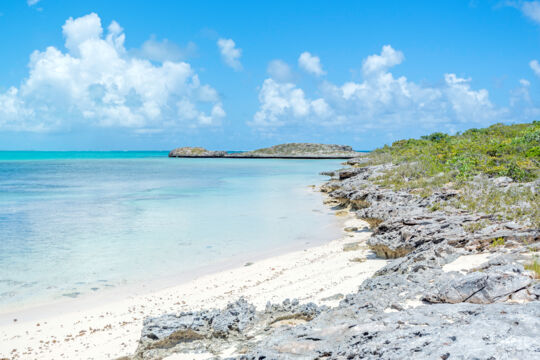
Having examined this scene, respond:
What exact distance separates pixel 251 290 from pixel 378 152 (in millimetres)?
42373

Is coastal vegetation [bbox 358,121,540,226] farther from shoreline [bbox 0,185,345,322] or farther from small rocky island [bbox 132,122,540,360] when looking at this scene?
shoreline [bbox 0,185,345,322]

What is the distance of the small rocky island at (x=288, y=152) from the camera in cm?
12988

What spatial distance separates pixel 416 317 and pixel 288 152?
436 feet

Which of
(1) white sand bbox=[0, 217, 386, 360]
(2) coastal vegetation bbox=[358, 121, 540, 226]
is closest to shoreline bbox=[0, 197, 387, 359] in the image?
(1) white sand bbox=[0, 217, 386, 360]

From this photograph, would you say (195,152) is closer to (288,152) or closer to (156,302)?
(288,152)

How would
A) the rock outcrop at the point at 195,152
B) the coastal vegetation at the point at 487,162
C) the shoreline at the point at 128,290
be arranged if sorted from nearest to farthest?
the shoreline at the point at 128,290 < the coastal vegetation at the point at 487,162 < the rock outcrop at the point at 195,152

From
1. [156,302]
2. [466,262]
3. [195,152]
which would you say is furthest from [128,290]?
[195,152]

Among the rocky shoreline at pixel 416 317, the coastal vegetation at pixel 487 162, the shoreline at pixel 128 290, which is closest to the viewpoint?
the rocky shoreline at pixel 416 317

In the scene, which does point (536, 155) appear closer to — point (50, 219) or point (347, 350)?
point (347, 350)

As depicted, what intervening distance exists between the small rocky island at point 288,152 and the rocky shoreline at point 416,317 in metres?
118

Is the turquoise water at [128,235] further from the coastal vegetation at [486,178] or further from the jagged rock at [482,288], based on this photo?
the jagged rock at [482,288]

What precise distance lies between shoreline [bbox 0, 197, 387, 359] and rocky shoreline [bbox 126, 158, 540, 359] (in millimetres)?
1188

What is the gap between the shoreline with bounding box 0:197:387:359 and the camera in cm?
754

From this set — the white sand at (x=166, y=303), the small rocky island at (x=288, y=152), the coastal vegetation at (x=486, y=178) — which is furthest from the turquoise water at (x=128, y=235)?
the small rocky island at (x=288, y=152)
